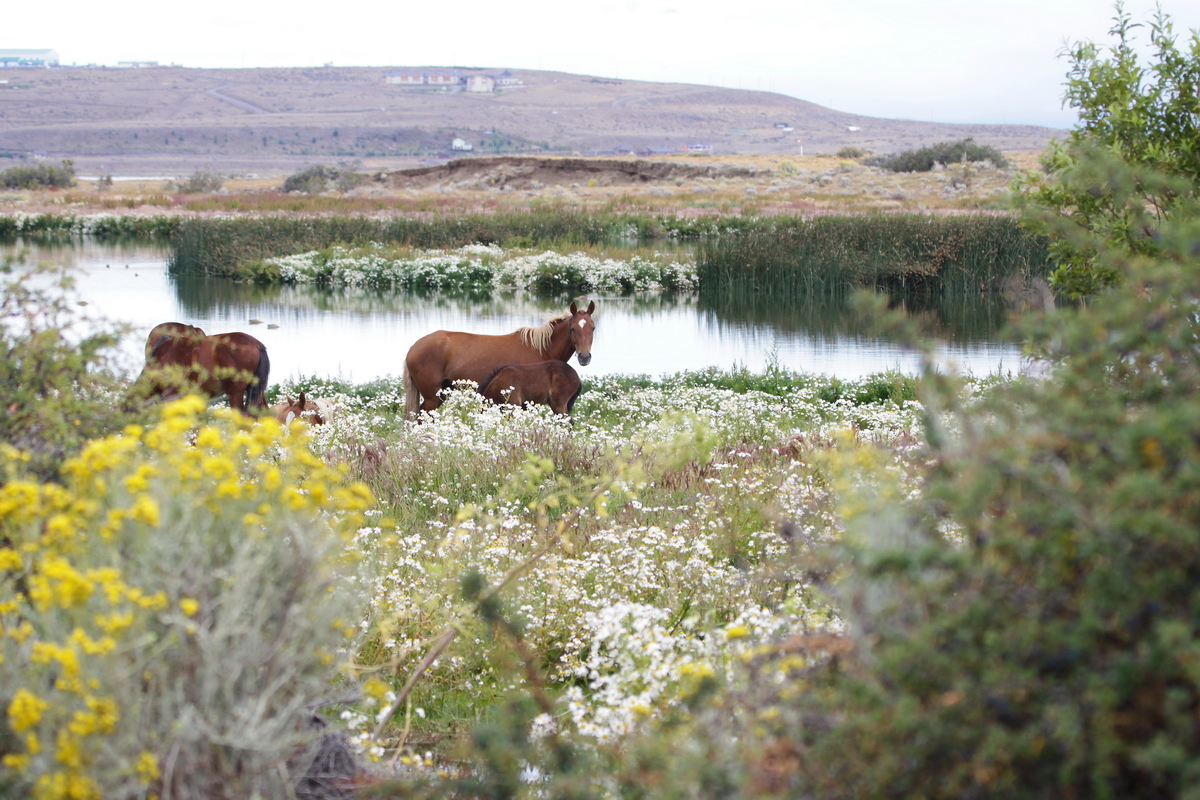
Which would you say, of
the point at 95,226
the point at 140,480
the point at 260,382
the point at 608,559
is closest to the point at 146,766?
the point at 140,480

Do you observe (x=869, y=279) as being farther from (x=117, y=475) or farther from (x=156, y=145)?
(x=156, y=145)

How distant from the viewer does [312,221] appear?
110 ft

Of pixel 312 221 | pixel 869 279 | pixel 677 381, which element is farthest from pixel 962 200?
pixel 677 381

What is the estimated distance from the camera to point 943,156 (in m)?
68.8

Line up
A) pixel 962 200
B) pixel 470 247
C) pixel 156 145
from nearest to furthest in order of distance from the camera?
pixel 470 247, pixel 962 200, pixel 156 145

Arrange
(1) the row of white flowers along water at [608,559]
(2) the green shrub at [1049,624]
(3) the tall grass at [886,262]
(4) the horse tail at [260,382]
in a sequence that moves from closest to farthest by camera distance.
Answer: (2) the green shrub at [1049,624] → (1) the row of white flowers along water at [608,559] → (4) the horse tail at [260,382] → (3) the tall grass at [886,262]

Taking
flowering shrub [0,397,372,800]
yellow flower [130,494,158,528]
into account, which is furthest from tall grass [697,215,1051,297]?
yellow flower [130,494,158,528]

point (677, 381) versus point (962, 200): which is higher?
point (962, 200)

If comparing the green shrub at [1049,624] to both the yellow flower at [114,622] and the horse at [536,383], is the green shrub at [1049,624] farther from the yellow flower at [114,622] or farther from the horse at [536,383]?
the horse at [536,383]

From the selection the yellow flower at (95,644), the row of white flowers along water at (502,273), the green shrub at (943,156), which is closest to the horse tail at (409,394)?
the yellow flower at (95,644)

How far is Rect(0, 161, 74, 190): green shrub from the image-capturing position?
65.8m

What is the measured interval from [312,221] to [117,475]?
32865 millimetres

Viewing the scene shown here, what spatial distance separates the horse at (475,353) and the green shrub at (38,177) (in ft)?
216

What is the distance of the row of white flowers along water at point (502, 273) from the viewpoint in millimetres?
25719
